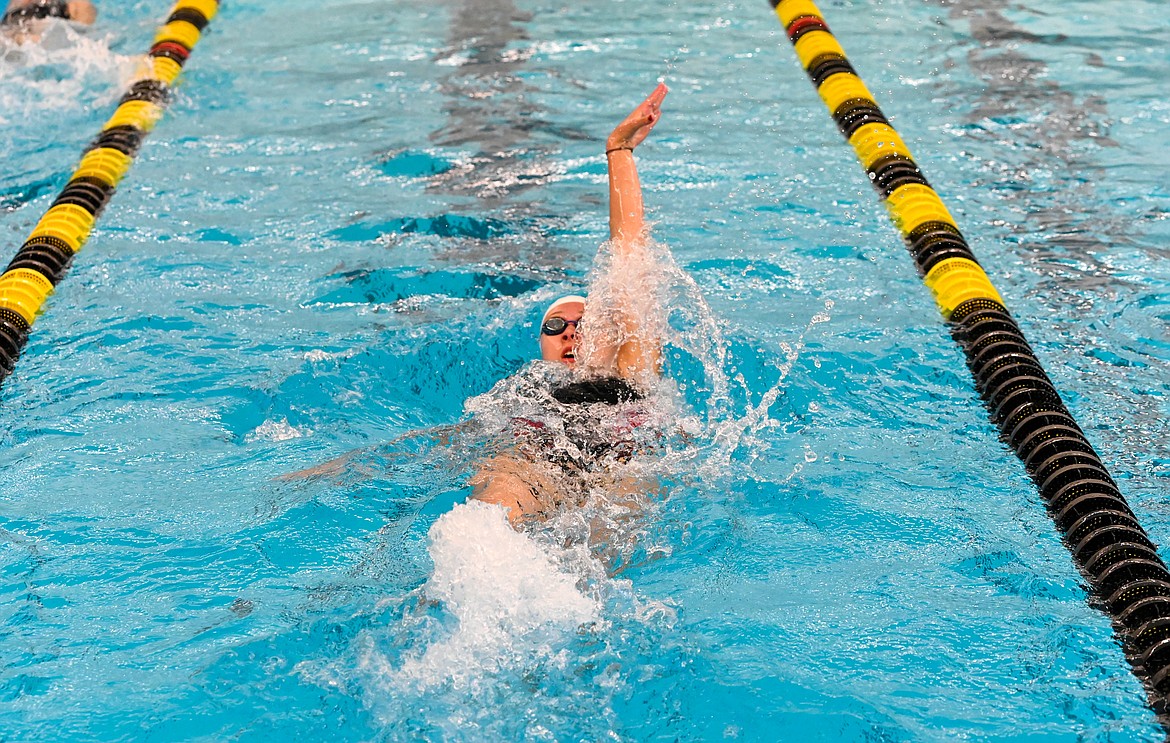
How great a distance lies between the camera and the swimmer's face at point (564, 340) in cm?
378

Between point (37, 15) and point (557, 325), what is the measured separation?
617cm

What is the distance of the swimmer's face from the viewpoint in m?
3.78

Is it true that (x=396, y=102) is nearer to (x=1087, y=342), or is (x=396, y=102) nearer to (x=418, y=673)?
(x=1087, y=342)

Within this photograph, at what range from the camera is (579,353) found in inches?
149

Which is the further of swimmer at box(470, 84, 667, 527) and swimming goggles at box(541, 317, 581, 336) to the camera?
swimming goggles at box(541, 317, 581, 336)

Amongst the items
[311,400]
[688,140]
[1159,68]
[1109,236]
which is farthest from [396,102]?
[1159,68]

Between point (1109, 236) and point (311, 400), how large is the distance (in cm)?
338

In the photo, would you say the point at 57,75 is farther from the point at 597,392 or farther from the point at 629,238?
the point at 597,392

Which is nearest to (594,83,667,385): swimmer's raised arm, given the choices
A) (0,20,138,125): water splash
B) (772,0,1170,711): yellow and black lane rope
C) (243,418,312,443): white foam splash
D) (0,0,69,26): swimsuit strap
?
(243,418,312,443): white foam splash

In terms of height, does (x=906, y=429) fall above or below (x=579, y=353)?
below

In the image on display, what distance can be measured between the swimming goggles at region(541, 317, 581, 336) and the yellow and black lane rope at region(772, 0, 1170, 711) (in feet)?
4.46

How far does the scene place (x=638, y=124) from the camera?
3.83m

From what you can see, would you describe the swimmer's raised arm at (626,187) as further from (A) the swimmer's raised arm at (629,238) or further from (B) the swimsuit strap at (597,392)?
(B) the swimsuit strap at (597,392)

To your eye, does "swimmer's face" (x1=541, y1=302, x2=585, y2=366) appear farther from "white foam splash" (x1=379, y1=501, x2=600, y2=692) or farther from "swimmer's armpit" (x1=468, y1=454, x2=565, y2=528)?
"white foam splash" (x1=379, y1=501, x2=600, y2=692)
